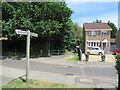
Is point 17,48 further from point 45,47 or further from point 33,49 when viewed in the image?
point 45,47

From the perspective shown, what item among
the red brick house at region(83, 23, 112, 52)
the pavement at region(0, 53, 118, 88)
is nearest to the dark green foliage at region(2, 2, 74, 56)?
the pavement at region(0, 53, 118, 88)

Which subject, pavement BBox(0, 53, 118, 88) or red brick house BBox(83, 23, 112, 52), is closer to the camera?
pavement BBox(0, 53, 118, 88)

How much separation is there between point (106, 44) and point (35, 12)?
19284mm

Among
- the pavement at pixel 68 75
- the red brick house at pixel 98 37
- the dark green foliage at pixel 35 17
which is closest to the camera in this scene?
the pavement at pixel 68 75

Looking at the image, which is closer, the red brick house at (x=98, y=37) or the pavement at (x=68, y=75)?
the pavement at (x=68, y=75)

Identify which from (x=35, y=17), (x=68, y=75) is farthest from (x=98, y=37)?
(x=68, y=75)

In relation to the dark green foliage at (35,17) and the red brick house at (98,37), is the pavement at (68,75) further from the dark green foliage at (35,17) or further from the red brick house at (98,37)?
the red brick house at (98,37)

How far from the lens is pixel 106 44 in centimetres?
2859

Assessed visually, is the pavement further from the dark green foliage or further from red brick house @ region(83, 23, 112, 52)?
red brick house @ region(83, 23, 112, 52)

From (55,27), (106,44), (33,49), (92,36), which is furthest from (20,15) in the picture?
(106,44)

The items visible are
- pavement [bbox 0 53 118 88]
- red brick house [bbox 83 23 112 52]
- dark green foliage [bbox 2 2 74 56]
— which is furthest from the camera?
red brick house [bbox 83 23 112 52]

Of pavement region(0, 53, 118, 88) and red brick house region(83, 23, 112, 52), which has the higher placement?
red brick house region(83, 23, 112, 52)

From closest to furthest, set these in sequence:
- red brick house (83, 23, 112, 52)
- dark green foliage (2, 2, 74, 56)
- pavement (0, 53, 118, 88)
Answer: pavement (0, 53, 118, 88)
dark green foliage (2, 2, 74, 56)
red brick house (83, 23, 112, 52)

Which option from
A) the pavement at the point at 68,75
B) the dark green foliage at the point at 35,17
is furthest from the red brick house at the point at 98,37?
the pavement at the point at 68,75
